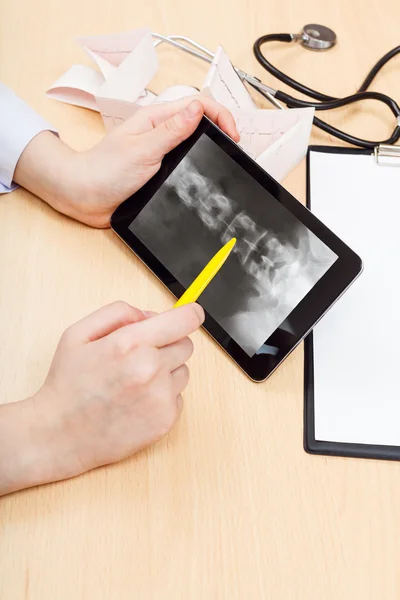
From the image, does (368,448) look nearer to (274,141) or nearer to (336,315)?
(336,315)

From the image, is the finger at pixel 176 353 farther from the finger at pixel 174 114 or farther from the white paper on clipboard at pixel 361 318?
the finger at pixel 174 114

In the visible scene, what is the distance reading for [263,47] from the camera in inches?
32.3

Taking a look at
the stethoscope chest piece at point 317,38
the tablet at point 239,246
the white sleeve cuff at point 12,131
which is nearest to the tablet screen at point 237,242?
the tablet at point 239,246

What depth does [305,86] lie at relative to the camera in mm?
761

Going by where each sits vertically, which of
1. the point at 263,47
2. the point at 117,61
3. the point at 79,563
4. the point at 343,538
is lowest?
the point at 79,563

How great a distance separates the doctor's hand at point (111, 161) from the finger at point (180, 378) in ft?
0.73

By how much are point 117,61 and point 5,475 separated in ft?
1.82

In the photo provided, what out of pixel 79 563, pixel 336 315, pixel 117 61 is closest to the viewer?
pixel 79 563

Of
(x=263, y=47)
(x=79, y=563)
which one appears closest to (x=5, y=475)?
(x=79, y=563)

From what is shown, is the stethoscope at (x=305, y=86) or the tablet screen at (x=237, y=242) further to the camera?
the stethoscope at (x=305, y=86)

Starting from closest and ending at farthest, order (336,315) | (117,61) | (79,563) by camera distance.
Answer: (79,563), (336,315), (117,61)

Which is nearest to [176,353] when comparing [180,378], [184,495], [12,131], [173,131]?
[180,378]

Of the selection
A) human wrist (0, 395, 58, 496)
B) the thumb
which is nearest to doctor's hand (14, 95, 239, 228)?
the thumb

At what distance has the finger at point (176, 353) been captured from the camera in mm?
502
